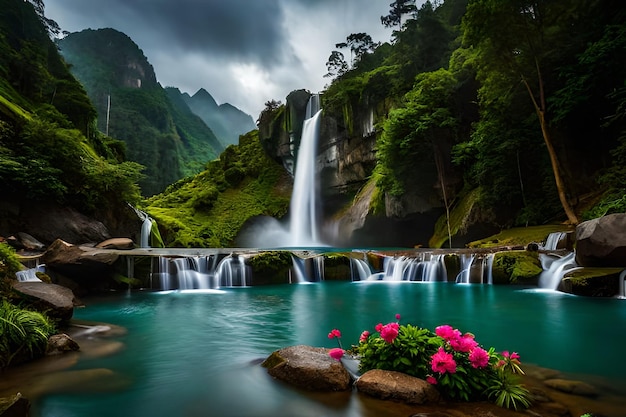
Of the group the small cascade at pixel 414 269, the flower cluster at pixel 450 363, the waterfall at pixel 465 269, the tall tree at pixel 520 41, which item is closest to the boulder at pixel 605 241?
the waterfall at pixel 465 269

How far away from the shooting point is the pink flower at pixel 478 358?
348 cm

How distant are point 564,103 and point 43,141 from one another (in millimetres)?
24544

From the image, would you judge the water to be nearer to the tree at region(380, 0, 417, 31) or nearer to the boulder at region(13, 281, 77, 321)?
the boulder at region(13, 281, 77, 321)

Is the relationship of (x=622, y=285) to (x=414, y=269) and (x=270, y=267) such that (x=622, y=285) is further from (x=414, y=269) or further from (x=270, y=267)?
(x=270, y=267)

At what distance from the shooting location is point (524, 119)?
19.1 meters

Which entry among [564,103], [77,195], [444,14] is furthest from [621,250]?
[444,14]

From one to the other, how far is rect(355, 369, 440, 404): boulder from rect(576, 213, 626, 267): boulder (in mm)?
9272

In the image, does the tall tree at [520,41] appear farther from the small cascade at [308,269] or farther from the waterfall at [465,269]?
the small cascade at [308,269]

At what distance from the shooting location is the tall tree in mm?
15625

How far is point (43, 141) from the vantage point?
17484mm

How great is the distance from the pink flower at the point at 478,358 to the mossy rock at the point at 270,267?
40.8ft

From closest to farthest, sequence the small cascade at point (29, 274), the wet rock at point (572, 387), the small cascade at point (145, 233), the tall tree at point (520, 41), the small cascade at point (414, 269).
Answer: the wet rock at point (572, 387)
the small cascade at point (29, 274)
the small cascade at point (414, 269)
the tall tree at point (520, 41)
the small cascade at point (145, 233)

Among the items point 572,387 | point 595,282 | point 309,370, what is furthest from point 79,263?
point 595,282

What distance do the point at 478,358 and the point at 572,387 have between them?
1627 millimetres
